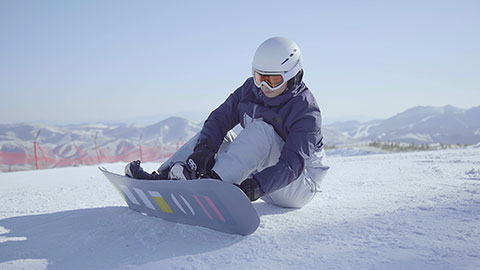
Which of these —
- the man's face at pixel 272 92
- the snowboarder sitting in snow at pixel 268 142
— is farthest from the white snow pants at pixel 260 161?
the man's face at pixel 272 92

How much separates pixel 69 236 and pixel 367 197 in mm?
2223

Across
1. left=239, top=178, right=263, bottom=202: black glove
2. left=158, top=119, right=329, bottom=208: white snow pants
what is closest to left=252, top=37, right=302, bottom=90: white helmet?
left=158, top=119, right=329, bottom=208: white snow pants

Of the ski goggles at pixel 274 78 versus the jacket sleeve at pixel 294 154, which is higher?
the ski goggles at pixel 274 78

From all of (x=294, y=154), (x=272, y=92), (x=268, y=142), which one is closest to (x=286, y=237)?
(x=294, y=154)

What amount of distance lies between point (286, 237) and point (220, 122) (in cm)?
124

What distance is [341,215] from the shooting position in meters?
2.32

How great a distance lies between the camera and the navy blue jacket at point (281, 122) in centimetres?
210

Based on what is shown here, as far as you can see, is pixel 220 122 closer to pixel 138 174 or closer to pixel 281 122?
pixel 281 122

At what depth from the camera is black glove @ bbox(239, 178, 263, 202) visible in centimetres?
198

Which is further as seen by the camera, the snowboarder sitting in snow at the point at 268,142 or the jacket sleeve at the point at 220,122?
the jacket sleeve at the point at 220,122

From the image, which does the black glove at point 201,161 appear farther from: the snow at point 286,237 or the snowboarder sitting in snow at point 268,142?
the snow at point 286,237

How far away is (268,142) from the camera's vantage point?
2297 mm

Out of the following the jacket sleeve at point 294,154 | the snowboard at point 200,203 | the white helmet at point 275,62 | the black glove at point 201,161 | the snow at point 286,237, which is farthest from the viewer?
the white helmet at point 275,62

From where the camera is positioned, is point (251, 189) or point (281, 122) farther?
point (281, 122)
